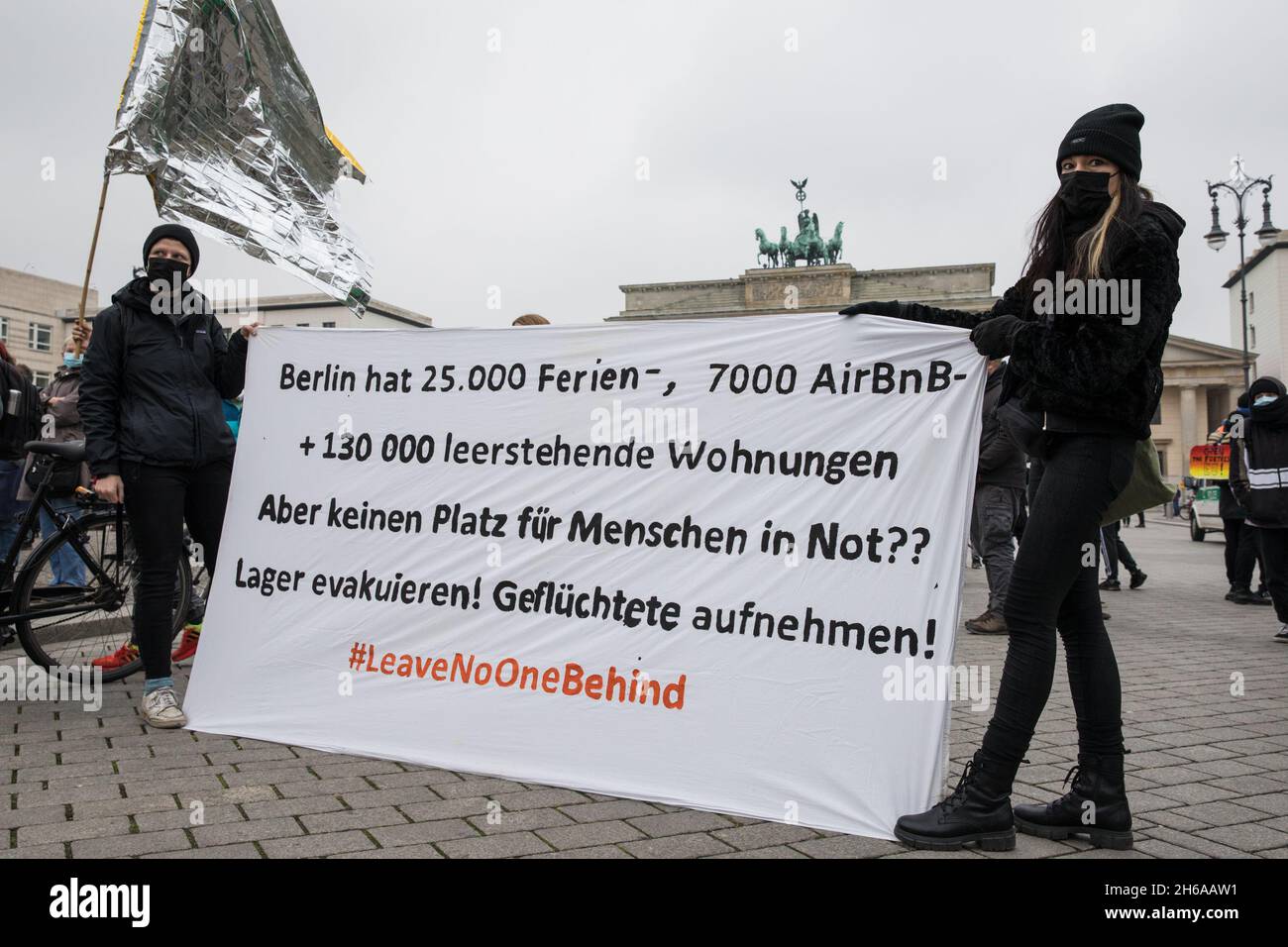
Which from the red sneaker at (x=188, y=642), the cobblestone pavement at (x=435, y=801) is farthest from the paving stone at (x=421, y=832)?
the red sneaker at (x=188, y=642)

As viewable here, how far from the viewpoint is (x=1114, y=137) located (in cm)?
290

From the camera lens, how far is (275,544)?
169 inches

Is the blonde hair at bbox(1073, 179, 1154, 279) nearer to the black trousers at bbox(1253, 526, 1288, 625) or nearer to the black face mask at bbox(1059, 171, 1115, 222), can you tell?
the black face mask at bbox(1059, 171, 1115, 222)

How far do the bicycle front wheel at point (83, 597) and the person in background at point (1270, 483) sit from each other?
22.2 feet

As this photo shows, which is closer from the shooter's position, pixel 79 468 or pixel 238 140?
pixel 238 140

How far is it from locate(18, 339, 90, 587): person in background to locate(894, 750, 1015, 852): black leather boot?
11.6ft

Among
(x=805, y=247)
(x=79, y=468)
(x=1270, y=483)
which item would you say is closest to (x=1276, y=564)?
(x=1270, y=483)

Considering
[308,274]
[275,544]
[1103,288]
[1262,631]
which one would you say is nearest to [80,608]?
[275,544]

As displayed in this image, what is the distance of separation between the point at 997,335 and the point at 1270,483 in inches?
206

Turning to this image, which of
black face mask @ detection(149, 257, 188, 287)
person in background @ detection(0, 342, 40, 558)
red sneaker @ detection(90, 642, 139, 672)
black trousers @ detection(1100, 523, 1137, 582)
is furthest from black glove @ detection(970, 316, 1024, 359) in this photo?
black trousers @ detection(1100, 523, 1137, 582)

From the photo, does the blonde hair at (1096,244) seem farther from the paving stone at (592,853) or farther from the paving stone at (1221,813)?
the paving stone at (592,853)

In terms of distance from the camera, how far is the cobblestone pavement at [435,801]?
2.87 m

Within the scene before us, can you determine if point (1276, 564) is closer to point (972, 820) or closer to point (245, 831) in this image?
point (972, 820)
